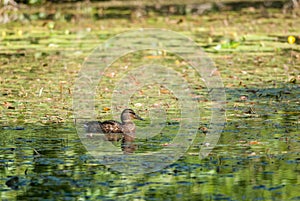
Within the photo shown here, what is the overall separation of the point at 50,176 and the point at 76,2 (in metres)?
18.9

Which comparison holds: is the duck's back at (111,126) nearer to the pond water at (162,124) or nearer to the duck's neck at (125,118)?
the duck's neck at (125,118)

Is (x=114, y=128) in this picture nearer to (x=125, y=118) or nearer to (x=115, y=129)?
(x=115, y=129)

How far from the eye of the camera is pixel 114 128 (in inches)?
301

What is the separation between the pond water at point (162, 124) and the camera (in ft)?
18.6

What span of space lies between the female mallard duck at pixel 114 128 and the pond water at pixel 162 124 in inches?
7.4

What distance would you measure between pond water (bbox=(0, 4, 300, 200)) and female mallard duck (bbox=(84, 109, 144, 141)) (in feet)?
0.62

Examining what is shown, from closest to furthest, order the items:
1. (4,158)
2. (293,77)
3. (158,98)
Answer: (4,158) < (158,98) < (293,77)

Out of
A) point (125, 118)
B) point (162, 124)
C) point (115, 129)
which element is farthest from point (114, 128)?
point (162, 124)

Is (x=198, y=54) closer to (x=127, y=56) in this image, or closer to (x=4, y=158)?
(x=127, y=56)

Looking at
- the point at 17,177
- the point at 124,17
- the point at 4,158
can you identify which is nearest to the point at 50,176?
the point at 17,177

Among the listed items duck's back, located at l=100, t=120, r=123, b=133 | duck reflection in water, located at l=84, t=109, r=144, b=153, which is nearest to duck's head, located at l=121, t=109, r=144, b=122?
duck reflection in water, located at l=84, t=109, r=144, b=153

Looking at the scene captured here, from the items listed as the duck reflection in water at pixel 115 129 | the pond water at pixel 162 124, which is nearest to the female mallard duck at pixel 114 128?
the duck reflection in water at pixel 115 129

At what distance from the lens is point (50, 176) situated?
236 inches

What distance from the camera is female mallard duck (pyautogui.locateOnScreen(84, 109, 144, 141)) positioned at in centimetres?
752
